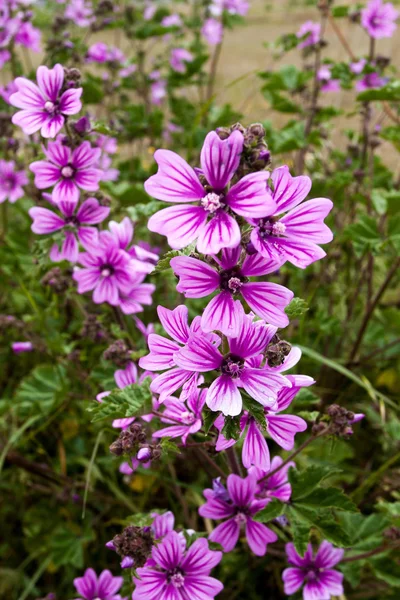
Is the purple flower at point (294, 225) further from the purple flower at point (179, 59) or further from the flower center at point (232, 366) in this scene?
the purple flower at point (179, 59)

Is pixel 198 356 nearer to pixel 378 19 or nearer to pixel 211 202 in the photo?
pixel 211 202

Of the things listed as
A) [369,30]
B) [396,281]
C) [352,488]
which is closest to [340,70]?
[369,30]

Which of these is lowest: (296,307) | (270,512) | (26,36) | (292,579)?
(292,579)

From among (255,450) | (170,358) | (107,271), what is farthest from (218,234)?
(107,271)

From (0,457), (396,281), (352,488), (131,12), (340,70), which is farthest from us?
(131,12)

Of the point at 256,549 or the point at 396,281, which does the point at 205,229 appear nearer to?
the point at 256,549

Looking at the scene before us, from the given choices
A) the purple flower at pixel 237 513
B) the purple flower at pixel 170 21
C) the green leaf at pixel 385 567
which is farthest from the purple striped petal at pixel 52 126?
the purple flower at pixel 170 21
